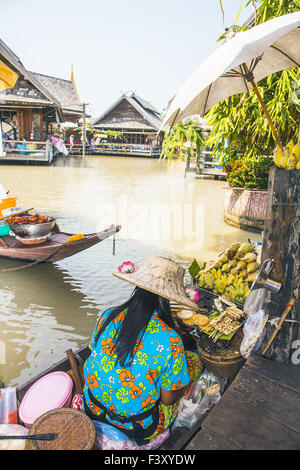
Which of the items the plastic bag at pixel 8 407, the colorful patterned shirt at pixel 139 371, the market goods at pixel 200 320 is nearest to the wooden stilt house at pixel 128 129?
the market goods at pixel 200 320

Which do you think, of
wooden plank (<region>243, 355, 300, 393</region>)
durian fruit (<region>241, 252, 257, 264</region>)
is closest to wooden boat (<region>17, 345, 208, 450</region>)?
wooden plank (<region>243, 355, 300, 393</region>)

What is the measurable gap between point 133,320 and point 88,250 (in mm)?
5606

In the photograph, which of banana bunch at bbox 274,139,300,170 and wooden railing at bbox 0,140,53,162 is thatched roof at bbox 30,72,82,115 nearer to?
wooden railing at bbox 0,140,53,162

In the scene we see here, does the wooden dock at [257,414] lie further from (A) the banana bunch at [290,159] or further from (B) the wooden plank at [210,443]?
(A) the banana bunch at [290,159]

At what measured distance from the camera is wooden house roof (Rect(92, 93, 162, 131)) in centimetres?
3706

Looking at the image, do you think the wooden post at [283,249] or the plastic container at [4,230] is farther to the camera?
the plastic container at [4,230]

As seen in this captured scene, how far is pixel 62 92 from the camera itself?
35.0 meters

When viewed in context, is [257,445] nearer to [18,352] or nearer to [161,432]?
[161,432]

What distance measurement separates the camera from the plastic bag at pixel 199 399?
244 centimetres

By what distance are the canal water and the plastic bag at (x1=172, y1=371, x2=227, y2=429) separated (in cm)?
200

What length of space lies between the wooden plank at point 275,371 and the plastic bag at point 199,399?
321 millimetres

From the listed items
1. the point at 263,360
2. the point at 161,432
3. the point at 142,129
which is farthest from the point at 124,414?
the point at 142,129

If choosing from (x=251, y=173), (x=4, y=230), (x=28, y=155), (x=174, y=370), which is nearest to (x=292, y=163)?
(x=174, y=370)

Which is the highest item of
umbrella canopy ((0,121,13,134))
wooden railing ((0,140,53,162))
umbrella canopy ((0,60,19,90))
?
umbrella canopy ((0,121,13,134))
